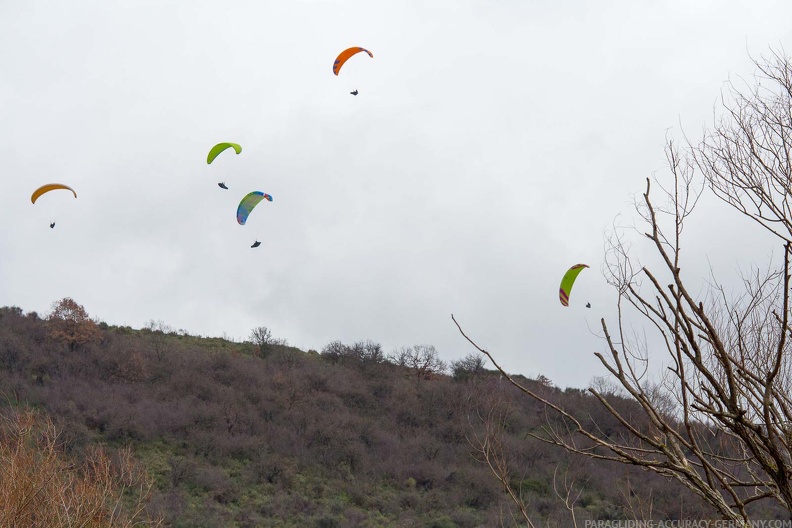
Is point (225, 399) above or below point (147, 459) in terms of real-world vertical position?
above

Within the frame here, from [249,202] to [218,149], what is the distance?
4.48 ft

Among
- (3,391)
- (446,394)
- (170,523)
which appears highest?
(446,394)

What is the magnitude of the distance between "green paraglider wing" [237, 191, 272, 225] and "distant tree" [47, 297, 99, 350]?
65.1 ft

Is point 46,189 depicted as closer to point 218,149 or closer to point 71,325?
point 218,149

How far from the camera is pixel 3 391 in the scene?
25672 millimetres

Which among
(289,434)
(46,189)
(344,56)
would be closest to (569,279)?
(344,56)

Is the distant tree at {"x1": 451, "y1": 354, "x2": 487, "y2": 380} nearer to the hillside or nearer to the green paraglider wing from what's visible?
the hillside

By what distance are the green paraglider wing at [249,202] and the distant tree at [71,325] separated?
1986 centimetres

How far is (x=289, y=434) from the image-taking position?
95.3 feet

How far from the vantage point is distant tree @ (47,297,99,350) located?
1275 inches

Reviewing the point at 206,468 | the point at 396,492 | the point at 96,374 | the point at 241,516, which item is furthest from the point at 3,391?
the point at 396,492

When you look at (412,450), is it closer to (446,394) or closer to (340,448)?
(340,448)

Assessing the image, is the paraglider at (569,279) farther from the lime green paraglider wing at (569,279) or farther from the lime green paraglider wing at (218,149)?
the lime green paraglider wing at (218,149)

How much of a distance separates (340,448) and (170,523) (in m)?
10.4
